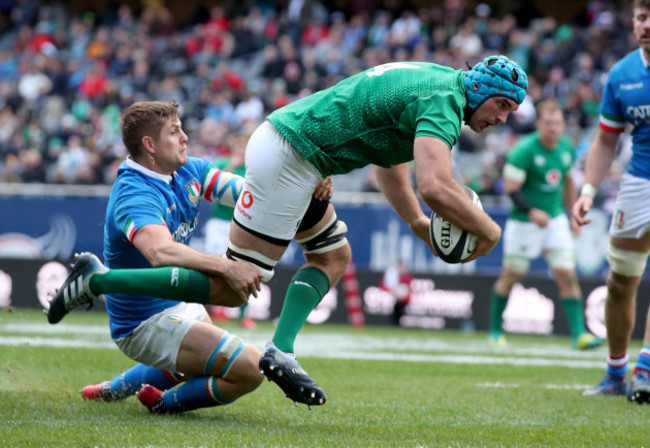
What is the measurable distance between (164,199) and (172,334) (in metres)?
0.71

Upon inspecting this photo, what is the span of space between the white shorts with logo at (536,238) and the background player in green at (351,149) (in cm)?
Result: 565

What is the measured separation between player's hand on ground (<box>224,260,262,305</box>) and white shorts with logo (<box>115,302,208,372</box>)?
0.44 metres

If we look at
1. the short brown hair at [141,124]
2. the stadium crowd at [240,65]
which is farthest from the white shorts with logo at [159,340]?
the stadium crowd at [240,65]

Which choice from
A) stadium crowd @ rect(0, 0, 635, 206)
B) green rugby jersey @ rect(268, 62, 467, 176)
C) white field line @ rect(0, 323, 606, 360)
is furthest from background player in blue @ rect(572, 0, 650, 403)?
stadium crowd @ rect(0, 0, 635, 206)

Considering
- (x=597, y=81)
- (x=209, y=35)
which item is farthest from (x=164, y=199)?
(x=209, y=35)

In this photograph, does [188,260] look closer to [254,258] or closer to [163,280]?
[163,280]

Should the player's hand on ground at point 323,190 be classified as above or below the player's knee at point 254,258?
above

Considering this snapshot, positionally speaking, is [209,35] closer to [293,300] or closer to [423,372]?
[423,372]

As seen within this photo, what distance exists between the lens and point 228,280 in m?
4.64

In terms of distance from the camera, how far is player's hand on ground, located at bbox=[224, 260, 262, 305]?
4.63m

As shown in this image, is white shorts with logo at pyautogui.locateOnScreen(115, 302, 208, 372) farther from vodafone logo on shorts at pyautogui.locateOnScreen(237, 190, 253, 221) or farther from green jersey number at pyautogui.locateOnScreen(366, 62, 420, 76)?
green jersey number at pyautogui.locateOnScreen(366, 62, 420, 76)

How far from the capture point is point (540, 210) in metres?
10.5

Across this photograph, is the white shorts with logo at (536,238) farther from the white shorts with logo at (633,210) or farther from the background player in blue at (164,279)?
the background player in blue at (164,279)

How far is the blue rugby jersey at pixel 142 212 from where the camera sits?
472 centimetres
